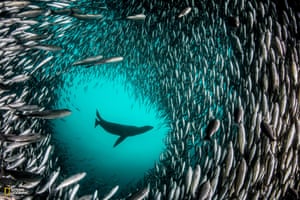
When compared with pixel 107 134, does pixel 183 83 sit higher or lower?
higher

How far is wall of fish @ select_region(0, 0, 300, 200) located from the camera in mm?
3361

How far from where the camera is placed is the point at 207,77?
6758 millimetres

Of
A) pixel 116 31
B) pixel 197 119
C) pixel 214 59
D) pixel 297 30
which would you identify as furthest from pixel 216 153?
pixel 116 31

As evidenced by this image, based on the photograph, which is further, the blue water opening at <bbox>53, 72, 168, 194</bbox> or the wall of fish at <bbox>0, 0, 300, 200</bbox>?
the blue water opening at <bbox>53, 72, 168, 194</bbox>

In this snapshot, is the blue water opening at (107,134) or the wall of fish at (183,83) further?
the blue water opening at (107,134)

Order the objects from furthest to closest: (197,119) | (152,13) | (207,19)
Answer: (152,13) → (207,19) → (197,119)

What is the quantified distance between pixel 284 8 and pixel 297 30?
0.79 m

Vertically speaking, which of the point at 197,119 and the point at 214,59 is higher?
the point at 214,59

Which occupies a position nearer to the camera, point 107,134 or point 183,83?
point 183,83

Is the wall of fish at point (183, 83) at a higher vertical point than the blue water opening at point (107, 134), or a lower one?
higher

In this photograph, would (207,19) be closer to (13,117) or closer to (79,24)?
(79,24)

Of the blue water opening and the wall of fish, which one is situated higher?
the wall of fish

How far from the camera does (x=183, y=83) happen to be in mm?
6785

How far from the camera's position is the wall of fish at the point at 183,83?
3.36 meters
